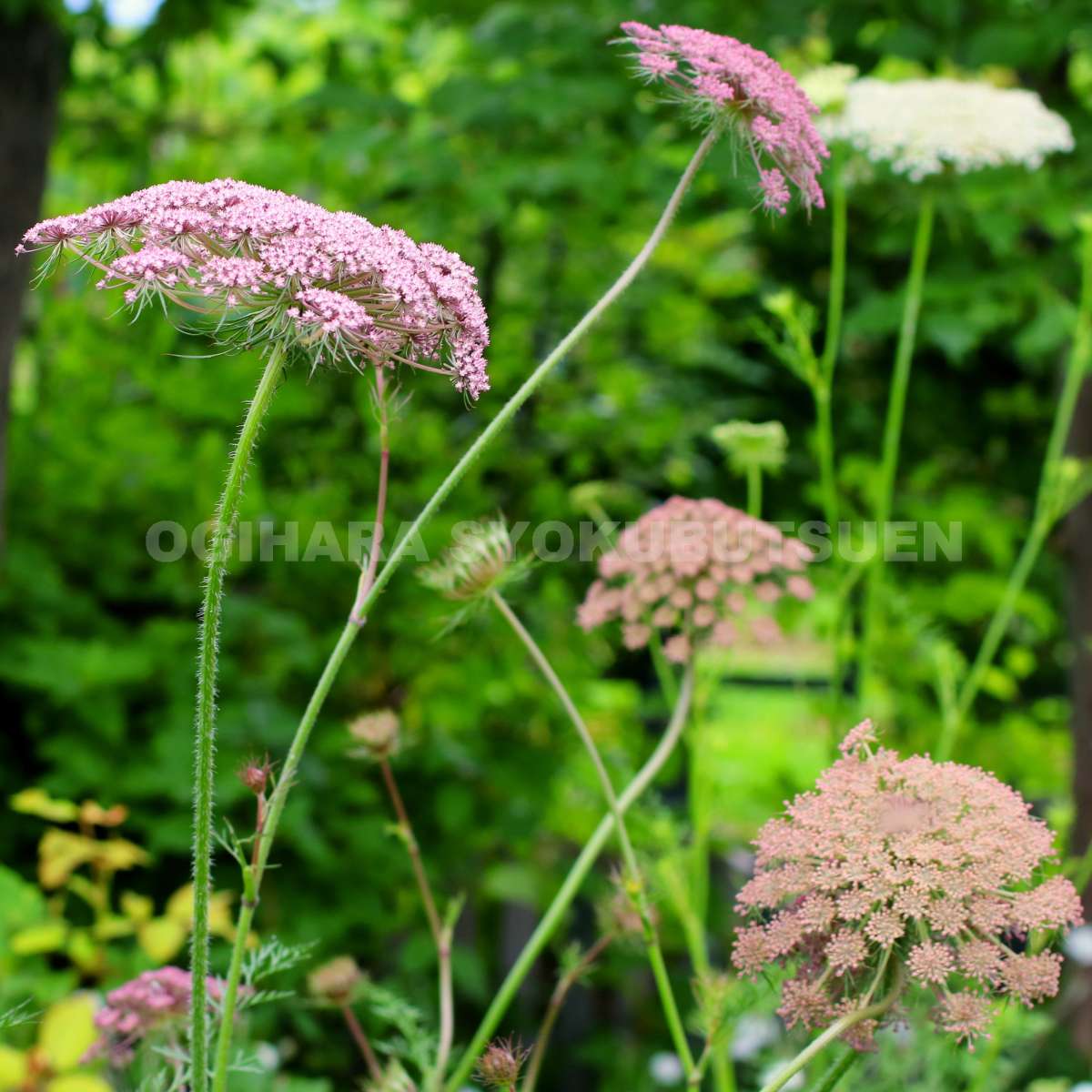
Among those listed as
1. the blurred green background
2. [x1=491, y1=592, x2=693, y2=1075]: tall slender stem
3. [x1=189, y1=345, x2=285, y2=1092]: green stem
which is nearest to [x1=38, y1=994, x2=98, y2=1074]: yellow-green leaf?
[x1=189, y1=345, x2=285, y2=1092]: green stem

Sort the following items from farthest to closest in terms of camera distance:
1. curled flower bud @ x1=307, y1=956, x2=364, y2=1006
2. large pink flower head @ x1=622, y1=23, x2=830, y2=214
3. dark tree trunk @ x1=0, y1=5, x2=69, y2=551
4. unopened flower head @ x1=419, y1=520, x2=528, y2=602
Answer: dark tree trunk @ x1=0, y1=5, x2=69, y2=551 < curled flower bud @ x1=307, y1=956, x2=364, y2=1006 < unopened flower head @ x1=419, y1=520, x2=528, y2=602 < large pink flower head @ x1=622, y1=23, x2=830, y2=214

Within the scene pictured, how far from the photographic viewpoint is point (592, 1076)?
3957 millimetres

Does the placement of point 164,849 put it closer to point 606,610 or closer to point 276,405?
point 276,405

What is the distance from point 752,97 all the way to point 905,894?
0.64 metres

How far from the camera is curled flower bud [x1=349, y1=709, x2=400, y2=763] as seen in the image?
1.35 meters

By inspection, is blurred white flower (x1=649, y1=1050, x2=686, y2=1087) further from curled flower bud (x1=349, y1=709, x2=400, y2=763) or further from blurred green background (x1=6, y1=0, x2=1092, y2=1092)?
curled flower bud (x1=349, y1=709, x2=400, y2=763)

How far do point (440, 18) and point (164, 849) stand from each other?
2.38 m

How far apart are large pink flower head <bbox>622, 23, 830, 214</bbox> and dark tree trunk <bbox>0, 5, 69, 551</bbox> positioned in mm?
Answer: 1935

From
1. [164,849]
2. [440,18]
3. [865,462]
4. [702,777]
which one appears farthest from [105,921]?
[440,18]

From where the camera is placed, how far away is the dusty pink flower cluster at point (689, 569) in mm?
1490

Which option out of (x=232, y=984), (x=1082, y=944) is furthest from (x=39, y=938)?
(x=1082, y=944)

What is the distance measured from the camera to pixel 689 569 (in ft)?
4.81

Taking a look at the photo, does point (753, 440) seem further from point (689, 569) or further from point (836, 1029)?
point (836, 1029)

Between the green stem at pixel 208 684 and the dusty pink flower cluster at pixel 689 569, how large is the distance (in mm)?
631
